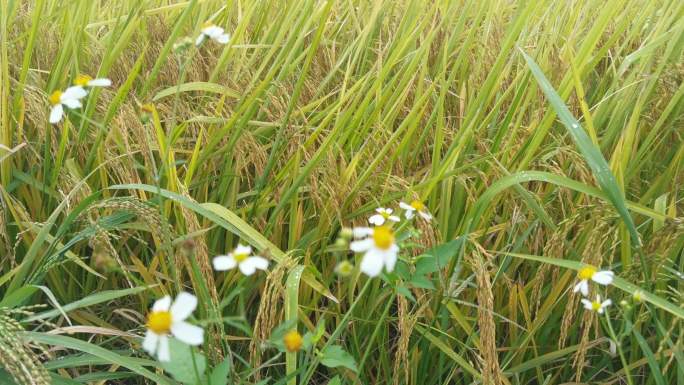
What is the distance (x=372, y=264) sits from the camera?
0.73 meters

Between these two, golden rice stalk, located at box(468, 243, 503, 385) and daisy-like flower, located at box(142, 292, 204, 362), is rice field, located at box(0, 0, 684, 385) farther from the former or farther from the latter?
daisy-like flower, located at box(142, 292, 204, 362)

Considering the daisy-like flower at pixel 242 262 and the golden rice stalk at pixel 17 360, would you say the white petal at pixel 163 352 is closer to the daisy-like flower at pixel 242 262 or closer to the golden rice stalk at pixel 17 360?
the daisy-like flower at pixel 242 262

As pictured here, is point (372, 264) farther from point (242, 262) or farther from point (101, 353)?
point (101, 353)

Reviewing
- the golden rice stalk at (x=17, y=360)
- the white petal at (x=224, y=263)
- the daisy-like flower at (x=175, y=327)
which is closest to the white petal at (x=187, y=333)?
the daisy-like flower at (x=175, y=327)

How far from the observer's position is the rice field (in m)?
1.22

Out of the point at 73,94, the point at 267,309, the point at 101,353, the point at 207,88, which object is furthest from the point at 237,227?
the point at 207,88

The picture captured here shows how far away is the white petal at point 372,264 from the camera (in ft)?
2.36

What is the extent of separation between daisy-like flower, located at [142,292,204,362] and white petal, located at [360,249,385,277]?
0.17 meters

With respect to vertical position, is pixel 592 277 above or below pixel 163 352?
above

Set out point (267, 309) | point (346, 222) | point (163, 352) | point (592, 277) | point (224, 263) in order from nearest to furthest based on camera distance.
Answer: point (163, 352) → point (224, 263) → point (592, 277) → point (267, 309) → point (346, 222)

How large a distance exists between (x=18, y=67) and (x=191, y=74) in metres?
0.42

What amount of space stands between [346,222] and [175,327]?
80 centimetres

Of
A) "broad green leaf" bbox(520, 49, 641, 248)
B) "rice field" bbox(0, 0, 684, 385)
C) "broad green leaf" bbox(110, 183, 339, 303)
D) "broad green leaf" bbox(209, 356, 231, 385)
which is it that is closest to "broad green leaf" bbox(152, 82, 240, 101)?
"rice field" bbox(0, 0, 684, 385)

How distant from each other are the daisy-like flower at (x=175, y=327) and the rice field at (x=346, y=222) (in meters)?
0.28
